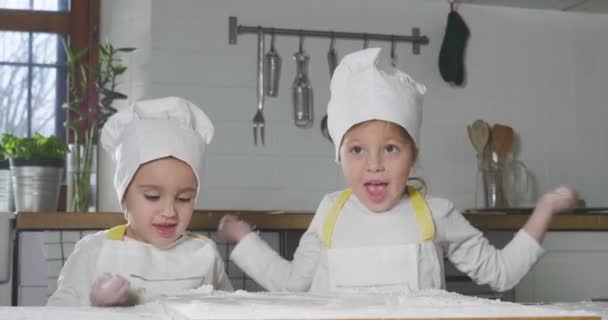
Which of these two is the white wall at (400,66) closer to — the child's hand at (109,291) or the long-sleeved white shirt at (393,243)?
the long-sleeved white shirt at (393,243)

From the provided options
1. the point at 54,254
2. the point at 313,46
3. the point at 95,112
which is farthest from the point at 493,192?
the point at 54,254

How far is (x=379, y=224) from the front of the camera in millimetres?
1297

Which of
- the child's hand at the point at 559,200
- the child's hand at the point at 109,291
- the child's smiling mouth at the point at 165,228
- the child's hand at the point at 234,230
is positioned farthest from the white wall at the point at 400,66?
the child's hand at the point at 109,291

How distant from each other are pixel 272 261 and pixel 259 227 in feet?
1.38

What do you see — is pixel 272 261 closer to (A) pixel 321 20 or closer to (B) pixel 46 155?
(B) pixel 46 155

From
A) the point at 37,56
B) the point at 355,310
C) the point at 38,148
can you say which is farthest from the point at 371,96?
the point at 37,56

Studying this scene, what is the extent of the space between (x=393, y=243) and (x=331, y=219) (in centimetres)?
11

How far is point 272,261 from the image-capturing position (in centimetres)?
135

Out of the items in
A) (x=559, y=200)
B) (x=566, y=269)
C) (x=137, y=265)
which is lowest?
(x=566, y=269)

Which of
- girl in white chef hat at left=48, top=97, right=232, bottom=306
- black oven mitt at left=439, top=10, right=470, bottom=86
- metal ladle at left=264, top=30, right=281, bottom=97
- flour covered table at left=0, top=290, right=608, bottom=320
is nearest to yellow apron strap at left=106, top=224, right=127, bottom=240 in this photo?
girl in white chef hat at left=48, top=97, right=232, bottom=306

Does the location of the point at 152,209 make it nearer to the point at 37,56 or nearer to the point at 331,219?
the point at 331,219

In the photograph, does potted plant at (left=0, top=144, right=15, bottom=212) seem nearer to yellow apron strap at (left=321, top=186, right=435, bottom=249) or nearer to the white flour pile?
yellow apron strap at (left=321, top=186, right=435, bottom=249)

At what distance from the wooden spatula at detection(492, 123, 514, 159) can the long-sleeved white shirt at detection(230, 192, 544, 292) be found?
1315 millimetres

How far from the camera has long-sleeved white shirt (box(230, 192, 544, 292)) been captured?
1.29 meters
